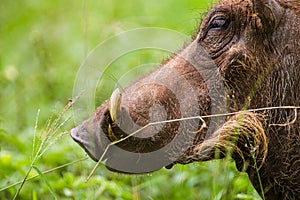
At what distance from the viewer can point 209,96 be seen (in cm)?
462

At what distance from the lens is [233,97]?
15.1 feet

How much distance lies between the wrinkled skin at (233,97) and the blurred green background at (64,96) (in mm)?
222

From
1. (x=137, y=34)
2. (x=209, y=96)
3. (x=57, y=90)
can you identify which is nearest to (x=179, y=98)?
(x=209, y=96)

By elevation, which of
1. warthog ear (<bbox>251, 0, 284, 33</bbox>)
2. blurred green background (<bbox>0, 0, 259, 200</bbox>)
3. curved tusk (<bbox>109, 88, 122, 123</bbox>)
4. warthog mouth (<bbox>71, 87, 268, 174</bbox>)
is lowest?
blurred green background (<bbox>0, 0, 259, 200</bbox>)

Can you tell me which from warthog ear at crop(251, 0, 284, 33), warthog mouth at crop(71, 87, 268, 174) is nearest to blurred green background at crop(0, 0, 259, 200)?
warthog mouth at crop(71, 87, 268, 174)

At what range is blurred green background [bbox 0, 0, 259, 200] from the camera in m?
5.13

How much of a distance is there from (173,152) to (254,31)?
710 mm

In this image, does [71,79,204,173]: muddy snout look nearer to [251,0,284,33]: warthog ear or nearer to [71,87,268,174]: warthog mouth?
[71,87,268,174]: warthog mouth

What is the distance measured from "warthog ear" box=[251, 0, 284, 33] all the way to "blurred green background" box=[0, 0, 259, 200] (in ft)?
1.48

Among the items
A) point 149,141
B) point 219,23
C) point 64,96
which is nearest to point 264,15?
point 219,23

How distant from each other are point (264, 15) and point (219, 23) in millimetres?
231

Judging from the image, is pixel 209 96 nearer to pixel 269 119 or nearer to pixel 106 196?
pixel 269 119

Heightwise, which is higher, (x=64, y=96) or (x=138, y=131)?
(x=138, y=131)

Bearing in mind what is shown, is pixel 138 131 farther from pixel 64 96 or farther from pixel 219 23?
pixel 64 96
